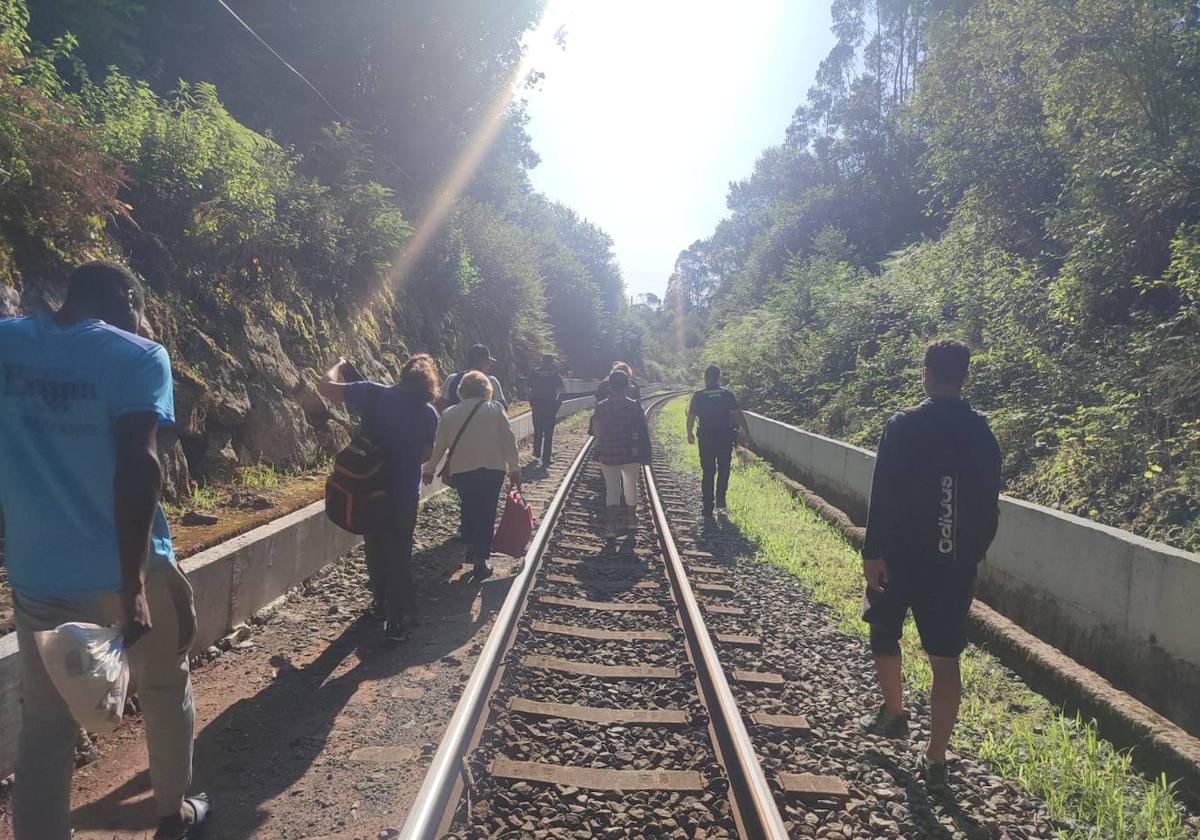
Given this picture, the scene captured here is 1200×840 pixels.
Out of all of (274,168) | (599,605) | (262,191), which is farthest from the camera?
(274,168)

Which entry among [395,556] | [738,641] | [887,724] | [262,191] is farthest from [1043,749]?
[262,191]

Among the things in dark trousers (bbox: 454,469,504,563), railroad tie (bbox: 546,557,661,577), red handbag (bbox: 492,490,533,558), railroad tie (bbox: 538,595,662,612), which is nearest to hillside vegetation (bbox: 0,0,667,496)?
dark trousers (bbox: 454,469,504,563)

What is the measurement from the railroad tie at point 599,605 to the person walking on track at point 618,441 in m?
2.13

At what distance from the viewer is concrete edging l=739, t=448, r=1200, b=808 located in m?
3.36

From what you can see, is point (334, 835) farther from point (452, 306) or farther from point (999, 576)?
point (452, 306)

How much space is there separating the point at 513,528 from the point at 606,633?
64.2 inches

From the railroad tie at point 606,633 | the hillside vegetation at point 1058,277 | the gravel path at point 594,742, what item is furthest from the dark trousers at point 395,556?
the hillside vegetation at point 1058,277

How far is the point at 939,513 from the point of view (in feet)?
10.7

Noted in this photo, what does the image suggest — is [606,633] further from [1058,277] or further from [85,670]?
[1058,277]

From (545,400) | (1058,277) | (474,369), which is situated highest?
(1058,277)

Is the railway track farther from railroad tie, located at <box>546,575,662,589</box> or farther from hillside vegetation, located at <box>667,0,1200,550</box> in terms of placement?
hillside vegetation, located at <box>667,0,1200,550</box>

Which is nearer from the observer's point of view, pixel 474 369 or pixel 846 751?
pixel 846 751

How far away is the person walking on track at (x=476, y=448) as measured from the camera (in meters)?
5.97

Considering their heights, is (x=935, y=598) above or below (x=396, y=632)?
above
